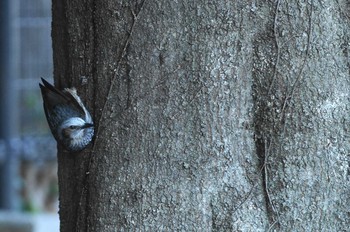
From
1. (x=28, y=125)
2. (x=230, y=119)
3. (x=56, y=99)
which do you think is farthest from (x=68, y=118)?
(x=28, y=125)

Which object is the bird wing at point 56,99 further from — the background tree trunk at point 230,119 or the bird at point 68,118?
the background tree trunk at point 230,119

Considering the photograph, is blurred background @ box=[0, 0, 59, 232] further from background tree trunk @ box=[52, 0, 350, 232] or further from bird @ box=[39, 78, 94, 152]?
background tree trunk @ box=[52, 0, 350, 232]

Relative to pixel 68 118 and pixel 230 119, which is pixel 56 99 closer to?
pixel 68 118

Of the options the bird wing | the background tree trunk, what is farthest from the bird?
the background tree trunk

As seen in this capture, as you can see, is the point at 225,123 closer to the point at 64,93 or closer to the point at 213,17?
the point at 213,17

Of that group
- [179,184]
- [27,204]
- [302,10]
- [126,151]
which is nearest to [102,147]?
[126,151]
